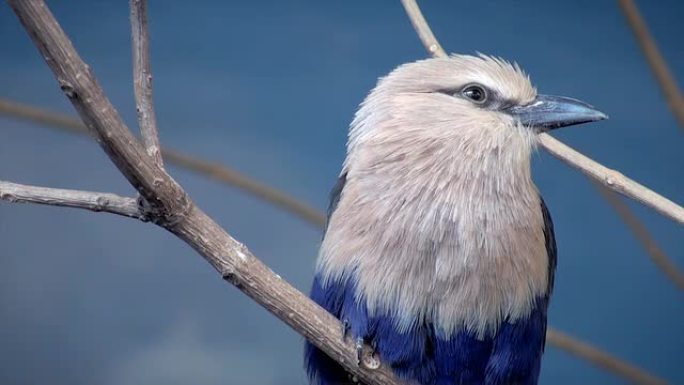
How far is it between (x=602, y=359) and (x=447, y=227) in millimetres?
1305

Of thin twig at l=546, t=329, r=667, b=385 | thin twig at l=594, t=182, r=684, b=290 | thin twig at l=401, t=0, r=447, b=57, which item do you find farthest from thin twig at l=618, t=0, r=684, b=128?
thin twig at l=401, t=0, r=447, b=57

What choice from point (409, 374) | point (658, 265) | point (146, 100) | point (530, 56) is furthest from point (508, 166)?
point (658, 265)

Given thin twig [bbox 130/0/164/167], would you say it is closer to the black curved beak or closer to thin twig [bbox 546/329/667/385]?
the black curved beak

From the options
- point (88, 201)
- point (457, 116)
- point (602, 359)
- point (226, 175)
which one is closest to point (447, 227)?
point (457, 116)

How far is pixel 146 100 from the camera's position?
154cm

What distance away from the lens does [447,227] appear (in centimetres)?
169

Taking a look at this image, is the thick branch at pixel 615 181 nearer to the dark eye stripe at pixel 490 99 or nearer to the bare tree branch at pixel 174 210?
the dark eye stripe at pixel 490 99

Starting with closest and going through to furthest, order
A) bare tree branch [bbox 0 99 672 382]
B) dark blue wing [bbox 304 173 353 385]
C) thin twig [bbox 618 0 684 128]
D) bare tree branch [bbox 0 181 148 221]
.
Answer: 1. bare tree branch [bbox 0 181 148 221]
2. dark blue wing [bbox 304 173 353 385]
3. thin twig [bbox 618 0 684 128]
4. bare tree branch [bbox 0 99 672 382]

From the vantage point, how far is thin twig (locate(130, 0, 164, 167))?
153 cm

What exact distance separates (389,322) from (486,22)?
1238 mm

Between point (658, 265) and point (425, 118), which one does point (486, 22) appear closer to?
point (658, 265)

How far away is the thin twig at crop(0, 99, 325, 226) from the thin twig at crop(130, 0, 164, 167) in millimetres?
1211

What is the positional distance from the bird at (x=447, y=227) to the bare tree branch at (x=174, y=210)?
7cm

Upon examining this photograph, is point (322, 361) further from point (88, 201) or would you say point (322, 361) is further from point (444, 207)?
point (88, 201)
